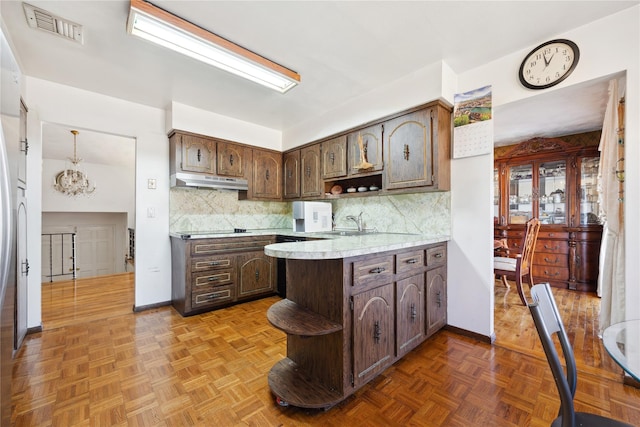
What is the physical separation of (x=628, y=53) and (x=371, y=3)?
1.81 meters

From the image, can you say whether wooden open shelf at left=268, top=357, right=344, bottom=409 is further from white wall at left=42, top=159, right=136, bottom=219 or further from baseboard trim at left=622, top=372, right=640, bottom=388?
white wall at left=42, top=159, right=136, bottom=219

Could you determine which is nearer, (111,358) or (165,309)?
(111,358)

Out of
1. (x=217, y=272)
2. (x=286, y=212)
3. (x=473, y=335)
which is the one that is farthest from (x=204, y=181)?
(x=473, y=335)

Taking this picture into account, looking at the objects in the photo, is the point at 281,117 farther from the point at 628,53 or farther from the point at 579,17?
the point at 628,53

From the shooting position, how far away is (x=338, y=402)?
1.55 meters

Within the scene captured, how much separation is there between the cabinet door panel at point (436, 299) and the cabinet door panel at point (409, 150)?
A: 87 centimetres

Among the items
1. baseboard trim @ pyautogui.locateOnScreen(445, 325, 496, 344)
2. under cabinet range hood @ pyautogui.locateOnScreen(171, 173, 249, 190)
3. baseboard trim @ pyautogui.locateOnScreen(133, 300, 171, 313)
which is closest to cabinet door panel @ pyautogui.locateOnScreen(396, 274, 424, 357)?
baseboard trim @ pyautogui.locateOnScreen(445, 325, 496, 344)

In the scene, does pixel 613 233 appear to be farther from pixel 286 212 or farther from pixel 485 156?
pixel 286 212

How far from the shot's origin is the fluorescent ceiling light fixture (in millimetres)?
1721

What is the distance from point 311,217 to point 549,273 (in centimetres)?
384

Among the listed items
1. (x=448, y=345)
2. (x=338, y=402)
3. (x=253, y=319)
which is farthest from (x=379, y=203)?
(x=338, y=402)

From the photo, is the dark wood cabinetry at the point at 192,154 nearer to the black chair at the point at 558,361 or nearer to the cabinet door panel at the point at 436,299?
the cabinet door panel at the point at 436,299

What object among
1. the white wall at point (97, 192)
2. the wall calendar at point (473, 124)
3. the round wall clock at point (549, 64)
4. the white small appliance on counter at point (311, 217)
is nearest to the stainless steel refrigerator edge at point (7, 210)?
the white small appliance on counter at point (311, 217)

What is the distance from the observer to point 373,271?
5.77 feet
